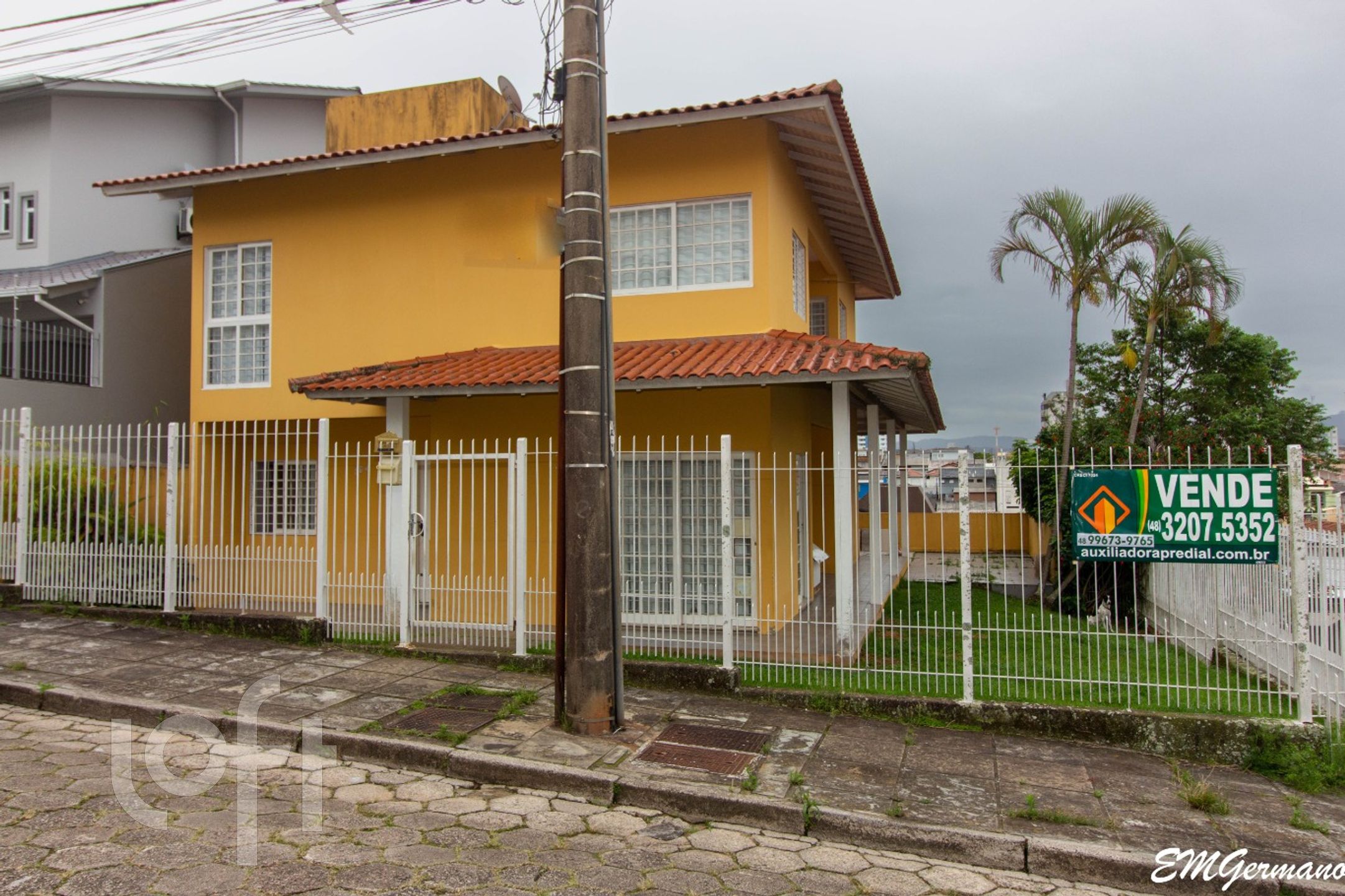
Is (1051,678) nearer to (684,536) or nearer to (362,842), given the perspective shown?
(684,536)

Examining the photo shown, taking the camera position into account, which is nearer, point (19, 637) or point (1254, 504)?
Answer: point (1254, 504)

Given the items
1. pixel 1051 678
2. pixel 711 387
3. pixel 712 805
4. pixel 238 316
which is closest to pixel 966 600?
pixel 1051 678

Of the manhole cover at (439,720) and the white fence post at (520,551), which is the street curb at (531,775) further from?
the white fence post at (520,551)

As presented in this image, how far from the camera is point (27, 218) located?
16266 mm

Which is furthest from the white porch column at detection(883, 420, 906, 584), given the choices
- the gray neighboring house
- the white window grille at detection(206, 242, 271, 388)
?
the gray neighboring house

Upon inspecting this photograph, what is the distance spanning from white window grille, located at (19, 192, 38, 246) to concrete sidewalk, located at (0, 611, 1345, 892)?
1102 cm

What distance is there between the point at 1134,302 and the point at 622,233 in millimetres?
7974

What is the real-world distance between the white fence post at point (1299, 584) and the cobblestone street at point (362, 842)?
8.87ft

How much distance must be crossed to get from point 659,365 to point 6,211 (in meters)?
14.7

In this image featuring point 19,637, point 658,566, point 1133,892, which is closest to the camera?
point 1133,892

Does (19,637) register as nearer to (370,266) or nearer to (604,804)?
(370,266)

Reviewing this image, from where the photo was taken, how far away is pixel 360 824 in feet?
15.6

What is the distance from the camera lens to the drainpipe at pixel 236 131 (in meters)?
17.4

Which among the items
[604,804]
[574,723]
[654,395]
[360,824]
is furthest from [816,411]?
[360,824]
